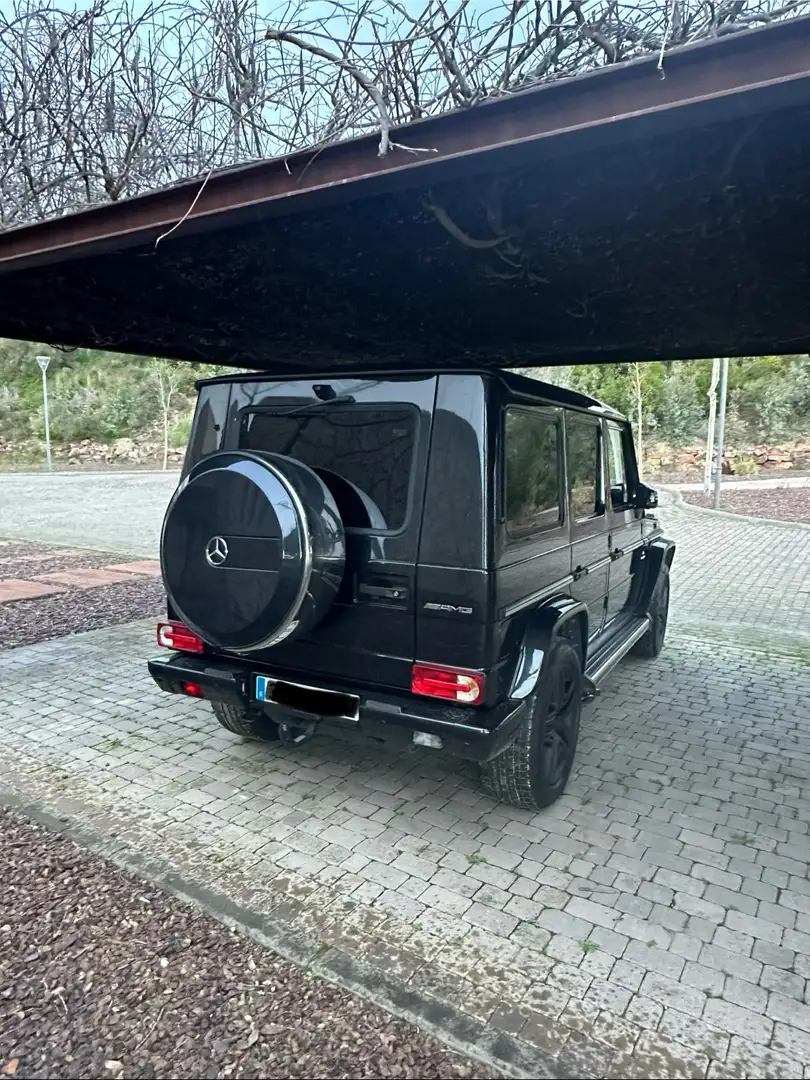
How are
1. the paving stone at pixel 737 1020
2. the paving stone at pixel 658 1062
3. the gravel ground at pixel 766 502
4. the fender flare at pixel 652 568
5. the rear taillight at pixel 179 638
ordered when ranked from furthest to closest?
the gravel ground at pixel 766 502
the fender flare at pixel 652 568
the rear taillight at pixel 179 638
the paving stone at pixel 737 1020
the paving stone at pixel 658 1062

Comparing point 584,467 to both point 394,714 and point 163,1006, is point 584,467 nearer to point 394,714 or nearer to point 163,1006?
point 394,714

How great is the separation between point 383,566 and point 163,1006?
65.2 inches

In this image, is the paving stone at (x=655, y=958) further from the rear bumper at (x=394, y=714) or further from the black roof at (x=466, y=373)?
the black roof at (x=466, y=373)

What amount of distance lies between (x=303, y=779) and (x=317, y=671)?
2.70 feet

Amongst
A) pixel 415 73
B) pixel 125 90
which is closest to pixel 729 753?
pixel 415 73

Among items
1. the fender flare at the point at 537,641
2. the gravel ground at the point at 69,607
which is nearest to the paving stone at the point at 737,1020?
the fender flare at the point at 537,641

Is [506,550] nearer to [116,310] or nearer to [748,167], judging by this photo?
[748,167]

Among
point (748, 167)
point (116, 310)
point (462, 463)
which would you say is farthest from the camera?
point (116, 310)

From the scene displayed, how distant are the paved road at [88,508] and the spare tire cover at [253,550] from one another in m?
6.45

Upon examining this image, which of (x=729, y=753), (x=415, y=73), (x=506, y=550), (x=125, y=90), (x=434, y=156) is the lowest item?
(x=729, y=753)

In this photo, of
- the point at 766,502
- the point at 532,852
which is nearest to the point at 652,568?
the point at 532,852

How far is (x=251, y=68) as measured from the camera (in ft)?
10.6

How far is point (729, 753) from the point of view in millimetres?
3885

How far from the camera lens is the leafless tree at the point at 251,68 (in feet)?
7.26
